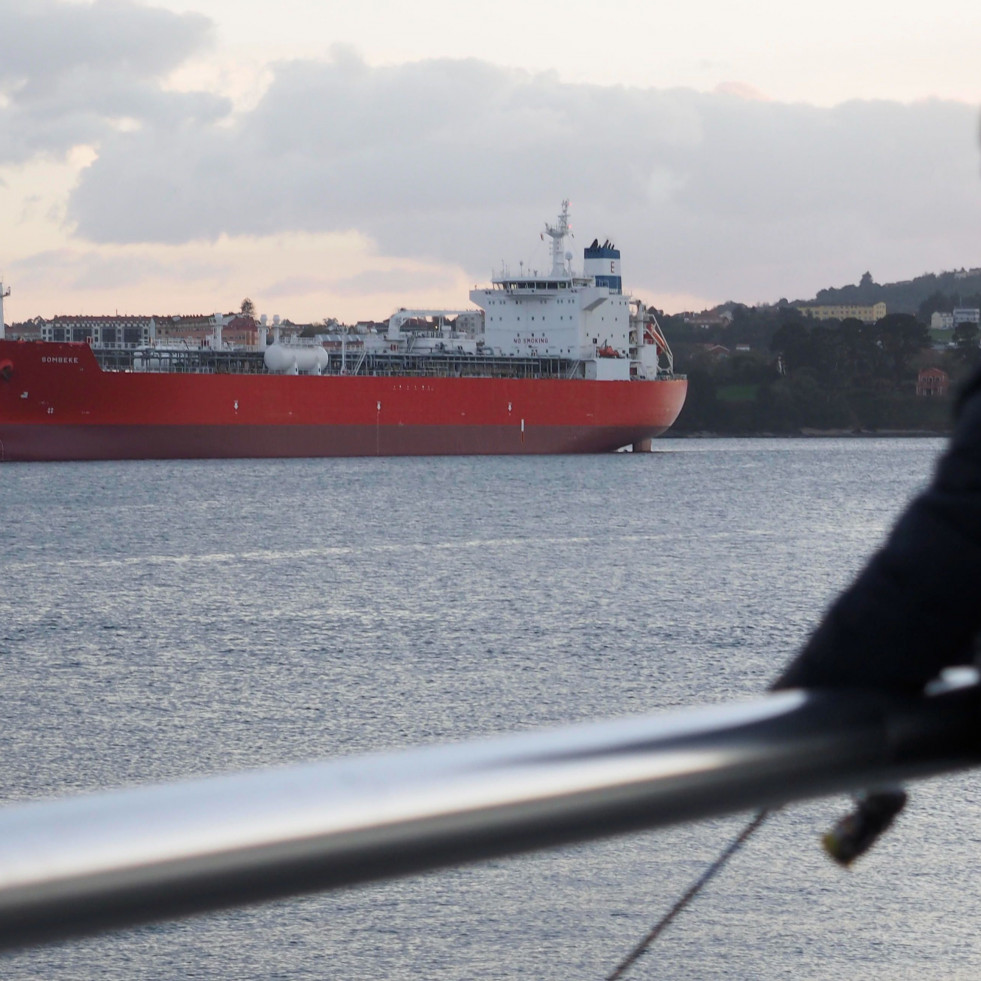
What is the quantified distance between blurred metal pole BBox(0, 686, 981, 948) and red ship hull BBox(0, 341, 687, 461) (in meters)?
34.5

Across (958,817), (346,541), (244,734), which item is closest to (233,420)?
(346,541)

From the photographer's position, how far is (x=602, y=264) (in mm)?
44500

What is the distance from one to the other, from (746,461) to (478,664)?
1843 inches

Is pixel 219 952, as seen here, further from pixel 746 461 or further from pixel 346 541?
pixel 746 461

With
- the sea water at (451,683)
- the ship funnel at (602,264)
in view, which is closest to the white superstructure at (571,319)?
the ship funnel at (602,264)

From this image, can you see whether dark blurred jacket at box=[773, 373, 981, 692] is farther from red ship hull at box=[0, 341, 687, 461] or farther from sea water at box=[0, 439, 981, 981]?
red ship hull at box=[0, 341, 687, 461]

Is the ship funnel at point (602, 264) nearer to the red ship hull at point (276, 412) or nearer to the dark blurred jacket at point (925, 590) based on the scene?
the red ship hull at point (276, 412)

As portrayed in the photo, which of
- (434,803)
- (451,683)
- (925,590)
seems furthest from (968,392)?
(451,683)

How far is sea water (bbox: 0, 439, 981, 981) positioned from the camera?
6.32 meters

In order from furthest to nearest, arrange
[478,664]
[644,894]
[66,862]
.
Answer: [478,664] → [644,894] → [66,862]

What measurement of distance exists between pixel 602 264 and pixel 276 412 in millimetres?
12910

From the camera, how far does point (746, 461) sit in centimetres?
5850

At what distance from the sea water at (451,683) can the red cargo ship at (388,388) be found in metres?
3.21

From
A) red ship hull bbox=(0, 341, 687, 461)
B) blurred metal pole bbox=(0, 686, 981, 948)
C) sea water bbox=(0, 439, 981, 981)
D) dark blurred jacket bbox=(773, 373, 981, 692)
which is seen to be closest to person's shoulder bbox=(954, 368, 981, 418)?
dark blurred jacket bbox=(773, 373, 981, 692)
